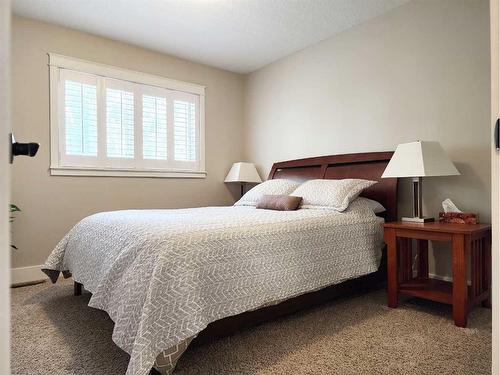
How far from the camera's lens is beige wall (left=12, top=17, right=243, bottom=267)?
9.61ft

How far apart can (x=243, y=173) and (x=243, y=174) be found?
0.05 ft

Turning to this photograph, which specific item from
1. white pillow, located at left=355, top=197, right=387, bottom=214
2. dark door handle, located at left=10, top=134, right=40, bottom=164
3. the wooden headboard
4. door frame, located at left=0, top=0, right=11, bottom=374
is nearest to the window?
the wooden headboard

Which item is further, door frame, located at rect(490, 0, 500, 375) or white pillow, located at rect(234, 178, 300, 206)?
white pillow, located at rect(234, 178, 300, 206)

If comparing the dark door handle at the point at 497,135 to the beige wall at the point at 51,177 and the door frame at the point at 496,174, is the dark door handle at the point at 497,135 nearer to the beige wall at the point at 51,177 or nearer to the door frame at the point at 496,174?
the door frame at the point at 496,174

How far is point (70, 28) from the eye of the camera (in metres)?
3.16

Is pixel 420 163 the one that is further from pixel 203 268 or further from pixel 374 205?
pixel 203 268

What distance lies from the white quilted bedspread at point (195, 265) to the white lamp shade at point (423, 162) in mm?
491

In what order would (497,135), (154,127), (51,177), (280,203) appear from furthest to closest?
(154,127)
(51,177)
(280,203)
(497,135)

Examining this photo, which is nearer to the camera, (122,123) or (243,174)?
(122,123)

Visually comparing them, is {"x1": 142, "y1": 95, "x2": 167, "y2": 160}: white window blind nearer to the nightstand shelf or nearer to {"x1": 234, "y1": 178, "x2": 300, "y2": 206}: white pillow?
{"x1": 234, "y1": 178, "x2": 300, "y2": 206}: white pillow

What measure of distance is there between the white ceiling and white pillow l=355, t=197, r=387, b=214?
172cm

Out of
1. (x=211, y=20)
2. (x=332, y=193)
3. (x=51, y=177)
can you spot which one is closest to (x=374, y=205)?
(x=332, y=193)

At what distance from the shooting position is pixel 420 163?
87.2 inches

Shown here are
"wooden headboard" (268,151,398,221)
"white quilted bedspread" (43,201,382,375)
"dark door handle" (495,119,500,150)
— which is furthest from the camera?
"wooden headboard" (268,151,398,221)
